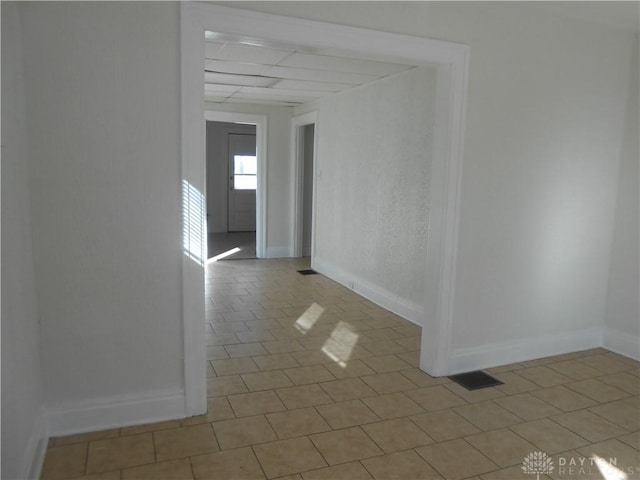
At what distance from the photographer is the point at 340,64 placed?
409 centimetres

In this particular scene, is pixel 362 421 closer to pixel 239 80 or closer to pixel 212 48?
pixel 212 48

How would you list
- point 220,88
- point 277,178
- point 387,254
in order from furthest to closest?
1. point 277,178
2. point 220,88
3. point 387,254

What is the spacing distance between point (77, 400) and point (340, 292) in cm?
333

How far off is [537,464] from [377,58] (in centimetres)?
228

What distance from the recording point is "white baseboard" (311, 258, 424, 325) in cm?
445

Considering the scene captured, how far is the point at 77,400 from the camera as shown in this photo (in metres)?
2.45

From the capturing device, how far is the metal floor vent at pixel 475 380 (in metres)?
3.15

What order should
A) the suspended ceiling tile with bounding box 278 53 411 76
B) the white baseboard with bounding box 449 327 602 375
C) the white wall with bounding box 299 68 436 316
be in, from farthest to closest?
the white wall with bounding box 299 68 436 316 → the suspended ceiling tile with bounding box 278 53 411 76 → the white baseboard with bounding box 449 327 602 375

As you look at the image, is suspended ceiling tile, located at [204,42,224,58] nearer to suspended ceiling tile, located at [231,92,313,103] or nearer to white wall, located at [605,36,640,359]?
suspended ceiling tile, located at [231,92,313,103]

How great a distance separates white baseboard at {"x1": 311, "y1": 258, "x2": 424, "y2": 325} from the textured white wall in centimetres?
243

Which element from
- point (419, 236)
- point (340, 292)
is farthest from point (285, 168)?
point (419, 236)

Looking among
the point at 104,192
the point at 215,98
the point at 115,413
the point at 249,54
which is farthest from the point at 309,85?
the point at 115,413

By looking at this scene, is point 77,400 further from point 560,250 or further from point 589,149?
point 589,149

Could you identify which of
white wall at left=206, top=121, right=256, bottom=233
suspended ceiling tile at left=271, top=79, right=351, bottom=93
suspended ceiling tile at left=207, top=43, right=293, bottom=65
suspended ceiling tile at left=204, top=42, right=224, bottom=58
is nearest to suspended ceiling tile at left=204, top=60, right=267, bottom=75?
suspended ceiling tile at left=207, top=43, right=293, bottom=65
